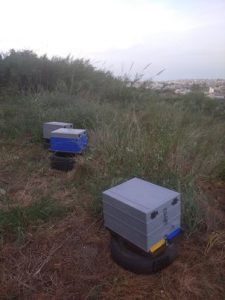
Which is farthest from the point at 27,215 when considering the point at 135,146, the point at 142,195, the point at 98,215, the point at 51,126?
the point at 51,126

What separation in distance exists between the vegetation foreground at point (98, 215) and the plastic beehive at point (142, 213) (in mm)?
238

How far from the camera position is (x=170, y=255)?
1605 mm

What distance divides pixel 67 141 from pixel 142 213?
1662 mm

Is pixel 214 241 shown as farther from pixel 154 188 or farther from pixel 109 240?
pixel 109 240

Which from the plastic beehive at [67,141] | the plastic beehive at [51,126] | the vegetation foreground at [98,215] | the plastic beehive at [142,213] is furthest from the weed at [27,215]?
the plastic beehive at [51,126]

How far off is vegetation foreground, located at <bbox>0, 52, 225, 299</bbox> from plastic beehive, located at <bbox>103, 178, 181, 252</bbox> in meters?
0.24

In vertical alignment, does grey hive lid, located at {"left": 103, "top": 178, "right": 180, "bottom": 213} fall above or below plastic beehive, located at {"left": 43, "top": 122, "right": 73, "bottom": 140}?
below

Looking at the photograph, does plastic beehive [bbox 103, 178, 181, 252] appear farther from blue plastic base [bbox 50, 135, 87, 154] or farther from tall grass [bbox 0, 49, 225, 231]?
blue plastic base [bbox 50, 135, 87, 154]

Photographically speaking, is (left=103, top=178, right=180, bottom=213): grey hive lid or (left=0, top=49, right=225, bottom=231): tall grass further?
(left=0, top=49, right=225, bottom=231): tall grass

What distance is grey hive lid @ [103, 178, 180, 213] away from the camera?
145cm

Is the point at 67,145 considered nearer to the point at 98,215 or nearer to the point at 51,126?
the point at 51,126

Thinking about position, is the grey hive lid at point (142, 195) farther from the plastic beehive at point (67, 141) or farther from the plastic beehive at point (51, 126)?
the plastic beehive at point (51, 126)

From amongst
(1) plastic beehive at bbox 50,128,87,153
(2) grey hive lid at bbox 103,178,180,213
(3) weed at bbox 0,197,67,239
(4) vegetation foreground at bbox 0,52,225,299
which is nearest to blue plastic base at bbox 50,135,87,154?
(1) plastic beehive at bbox 50,128,87,153

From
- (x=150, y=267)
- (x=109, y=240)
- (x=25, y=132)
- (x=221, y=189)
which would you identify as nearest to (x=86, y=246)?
(x=109, y=240)
